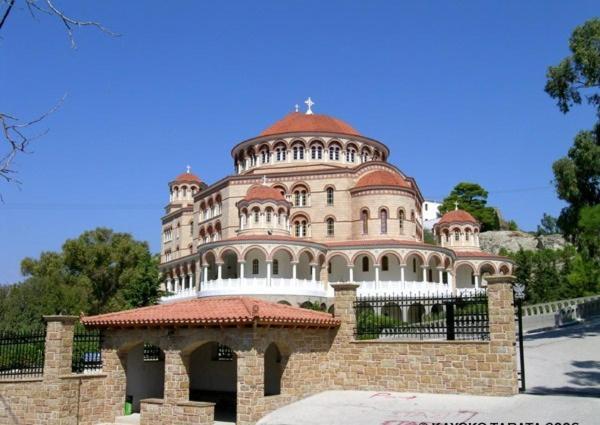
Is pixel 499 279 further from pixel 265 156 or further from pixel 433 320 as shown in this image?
pixel 265 156

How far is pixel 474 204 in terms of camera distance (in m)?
82.9

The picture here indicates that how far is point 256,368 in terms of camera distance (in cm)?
1532

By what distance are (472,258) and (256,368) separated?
36583 mm

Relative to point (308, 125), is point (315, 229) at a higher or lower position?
lower

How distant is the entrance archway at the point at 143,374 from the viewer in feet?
61.6

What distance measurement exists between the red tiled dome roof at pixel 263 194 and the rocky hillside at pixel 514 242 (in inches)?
1391

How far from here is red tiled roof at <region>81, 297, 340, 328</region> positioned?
→ 607 inches

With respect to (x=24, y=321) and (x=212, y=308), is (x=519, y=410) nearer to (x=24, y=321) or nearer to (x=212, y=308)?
(x=212, y=308)

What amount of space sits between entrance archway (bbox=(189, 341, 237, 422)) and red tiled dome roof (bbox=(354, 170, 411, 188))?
27600 mm

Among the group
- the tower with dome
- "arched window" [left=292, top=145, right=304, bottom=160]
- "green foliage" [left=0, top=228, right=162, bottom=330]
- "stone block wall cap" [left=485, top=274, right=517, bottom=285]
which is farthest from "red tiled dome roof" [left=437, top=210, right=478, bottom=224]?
"stone block wall cap" [left=485, top=274, right=517, bottom=285]

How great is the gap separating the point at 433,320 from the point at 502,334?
222 cm

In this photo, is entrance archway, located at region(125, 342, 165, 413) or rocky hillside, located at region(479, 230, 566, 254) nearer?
entrance archway, located at region(125, 342, 165, 413)

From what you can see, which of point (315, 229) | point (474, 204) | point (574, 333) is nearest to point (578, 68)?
point (574, 333)

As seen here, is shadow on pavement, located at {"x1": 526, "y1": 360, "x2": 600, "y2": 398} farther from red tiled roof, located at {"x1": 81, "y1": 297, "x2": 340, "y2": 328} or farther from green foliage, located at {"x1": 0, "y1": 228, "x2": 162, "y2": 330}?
green foliage, located at {"x1": 0, "y1": 228, "x2": 162, "y2": 330}
